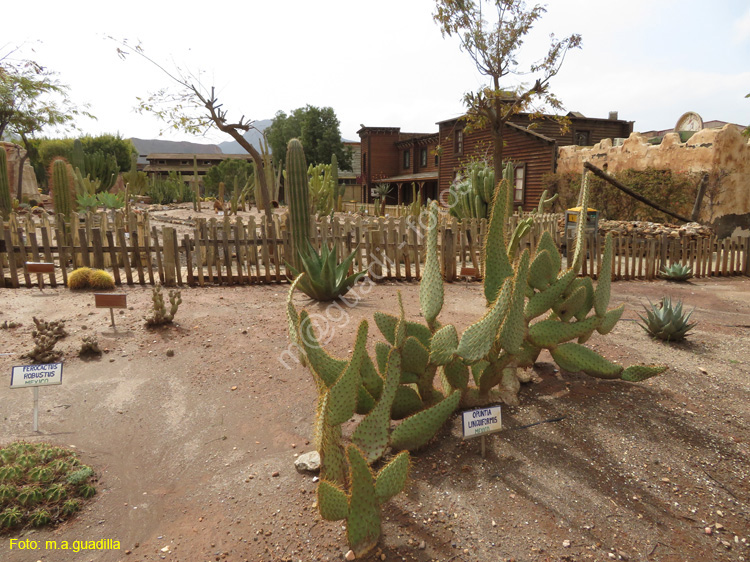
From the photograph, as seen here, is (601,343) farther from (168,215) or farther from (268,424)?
(168,215)

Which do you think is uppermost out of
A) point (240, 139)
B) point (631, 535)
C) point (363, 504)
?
point (240, 139)

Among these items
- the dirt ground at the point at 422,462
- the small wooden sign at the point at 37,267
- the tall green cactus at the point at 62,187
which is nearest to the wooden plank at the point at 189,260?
the small wooden sign at the point at 37,267

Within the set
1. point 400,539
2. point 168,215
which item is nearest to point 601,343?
point 400,539

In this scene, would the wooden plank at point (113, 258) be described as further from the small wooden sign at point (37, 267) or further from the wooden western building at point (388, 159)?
the wooden western building at point (388, 159)

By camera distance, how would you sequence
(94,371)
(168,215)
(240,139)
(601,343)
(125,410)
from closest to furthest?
(125,410) < (94,371) < (601,343) < (240,139) < (168,215)

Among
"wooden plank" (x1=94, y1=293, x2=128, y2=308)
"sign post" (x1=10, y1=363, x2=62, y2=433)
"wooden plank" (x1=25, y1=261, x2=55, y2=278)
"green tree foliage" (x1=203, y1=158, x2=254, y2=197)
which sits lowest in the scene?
"sign post" (x1=10, y1=363, x2=62, y2=433)

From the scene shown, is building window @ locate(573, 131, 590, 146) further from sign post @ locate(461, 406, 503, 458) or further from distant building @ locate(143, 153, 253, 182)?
distant building @ locate(143, 153, 253, 182)

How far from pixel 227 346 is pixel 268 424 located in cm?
161

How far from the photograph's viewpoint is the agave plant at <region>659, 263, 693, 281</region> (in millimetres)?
8773

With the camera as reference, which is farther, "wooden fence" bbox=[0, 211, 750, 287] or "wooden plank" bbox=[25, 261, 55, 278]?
"wooden fence" bbox=[0, 211, 750, 287]

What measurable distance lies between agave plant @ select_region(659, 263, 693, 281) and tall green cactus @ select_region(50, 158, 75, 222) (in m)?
14.1

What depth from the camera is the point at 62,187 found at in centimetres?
1244

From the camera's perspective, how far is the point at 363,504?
1.89 meters

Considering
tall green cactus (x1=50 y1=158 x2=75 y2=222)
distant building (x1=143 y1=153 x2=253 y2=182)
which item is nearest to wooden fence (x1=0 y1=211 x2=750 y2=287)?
tall green cactus (x1=50 y1=158 x2=75 y2=222)
